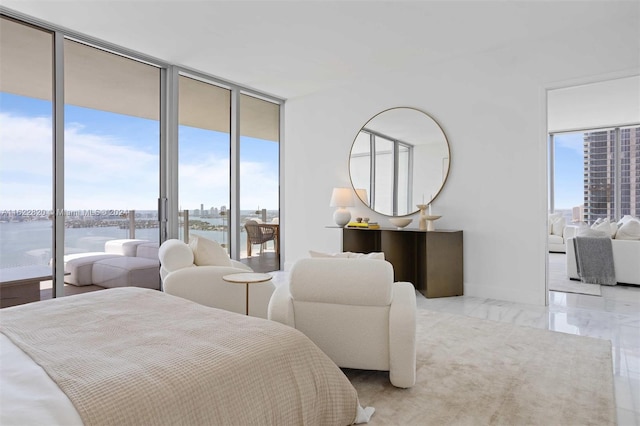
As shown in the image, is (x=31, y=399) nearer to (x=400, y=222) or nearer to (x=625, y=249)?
(x=400, y=222)

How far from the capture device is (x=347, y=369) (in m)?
2.37

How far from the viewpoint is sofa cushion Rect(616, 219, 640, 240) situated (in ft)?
16.6

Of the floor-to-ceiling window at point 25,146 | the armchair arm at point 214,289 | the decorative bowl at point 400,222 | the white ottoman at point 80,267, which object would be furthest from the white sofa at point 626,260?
the floor-to-ceiling window at point 25,146

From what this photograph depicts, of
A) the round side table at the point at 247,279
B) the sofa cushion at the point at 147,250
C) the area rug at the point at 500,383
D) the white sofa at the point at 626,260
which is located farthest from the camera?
the white sofa at the point at 626,260

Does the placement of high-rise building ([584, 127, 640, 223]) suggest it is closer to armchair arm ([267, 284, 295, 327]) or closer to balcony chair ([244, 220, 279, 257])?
balcony chair ([244, 220, 279, 257])

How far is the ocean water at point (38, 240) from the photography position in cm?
347

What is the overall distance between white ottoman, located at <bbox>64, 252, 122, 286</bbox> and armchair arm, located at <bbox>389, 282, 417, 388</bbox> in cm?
338

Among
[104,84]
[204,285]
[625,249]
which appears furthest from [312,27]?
[625,249]

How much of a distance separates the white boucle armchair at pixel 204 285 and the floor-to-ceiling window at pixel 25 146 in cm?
138

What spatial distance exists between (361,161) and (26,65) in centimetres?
384

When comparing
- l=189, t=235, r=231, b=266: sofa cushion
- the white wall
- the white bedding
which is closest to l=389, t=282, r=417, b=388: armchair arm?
the white bedding

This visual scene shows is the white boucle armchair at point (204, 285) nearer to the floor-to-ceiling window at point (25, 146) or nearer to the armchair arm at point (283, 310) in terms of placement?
the armchair arm at point (283, 310)

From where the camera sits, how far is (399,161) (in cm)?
509

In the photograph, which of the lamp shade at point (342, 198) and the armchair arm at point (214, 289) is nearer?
the armchair arm at point (214, 289)
